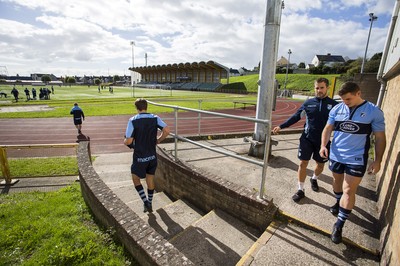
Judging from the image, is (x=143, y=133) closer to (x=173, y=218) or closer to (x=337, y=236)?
(x=173, y=218)

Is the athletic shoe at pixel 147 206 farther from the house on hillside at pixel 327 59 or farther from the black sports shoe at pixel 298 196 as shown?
the house on hillside at pixel 327 59

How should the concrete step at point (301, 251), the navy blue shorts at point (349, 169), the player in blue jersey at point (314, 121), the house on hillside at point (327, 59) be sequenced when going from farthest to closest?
the house on hillside at point (327, 59) → the player in blue jersey at point (314, 121) → the navy blue shorts at point (349, 169) → the concrete step at point (301, 251)

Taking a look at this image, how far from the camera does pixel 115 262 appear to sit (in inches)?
95.0

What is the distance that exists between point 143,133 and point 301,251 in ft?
8.71

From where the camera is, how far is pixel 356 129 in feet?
7.91

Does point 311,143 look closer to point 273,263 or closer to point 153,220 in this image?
point 273,263

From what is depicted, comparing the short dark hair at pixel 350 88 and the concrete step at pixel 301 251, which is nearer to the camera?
the concrete step at pixel 301 251

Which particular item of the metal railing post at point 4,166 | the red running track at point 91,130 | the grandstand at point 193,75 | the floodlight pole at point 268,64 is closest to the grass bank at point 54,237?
the metal railing post at point 4,166

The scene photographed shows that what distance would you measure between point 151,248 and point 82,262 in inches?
36.6

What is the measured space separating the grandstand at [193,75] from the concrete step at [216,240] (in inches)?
2006

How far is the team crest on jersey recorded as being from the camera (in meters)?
2.41

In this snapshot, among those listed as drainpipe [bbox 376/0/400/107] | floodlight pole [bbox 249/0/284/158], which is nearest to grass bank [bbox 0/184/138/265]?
floodlight pole [bbox 249/0/284/158]

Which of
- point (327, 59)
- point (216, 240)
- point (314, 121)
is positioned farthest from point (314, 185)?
point (327, 59)

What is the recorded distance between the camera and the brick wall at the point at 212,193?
2.89 m
